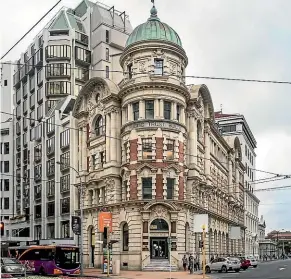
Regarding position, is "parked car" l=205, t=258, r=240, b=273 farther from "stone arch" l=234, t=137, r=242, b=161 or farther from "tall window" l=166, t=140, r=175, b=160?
"stone arch" l=234, t=137, r=242, b=161

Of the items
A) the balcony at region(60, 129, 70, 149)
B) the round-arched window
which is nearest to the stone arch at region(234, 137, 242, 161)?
the balcony at region(60, 129, 70, 149)

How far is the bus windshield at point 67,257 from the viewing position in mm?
46500

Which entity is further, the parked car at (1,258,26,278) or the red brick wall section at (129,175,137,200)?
the red brick wall section at (129,175,137,200)

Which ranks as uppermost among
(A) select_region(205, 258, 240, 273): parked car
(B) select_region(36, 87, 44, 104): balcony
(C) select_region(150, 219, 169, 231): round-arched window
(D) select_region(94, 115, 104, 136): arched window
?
(B) select_region(36, 87, 44, 104): balcony

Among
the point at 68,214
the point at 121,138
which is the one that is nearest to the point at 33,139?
the point at 68,214

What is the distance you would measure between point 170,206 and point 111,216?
663cm

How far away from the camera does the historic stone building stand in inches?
2089

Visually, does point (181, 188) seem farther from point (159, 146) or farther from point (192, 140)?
point (192, 140)

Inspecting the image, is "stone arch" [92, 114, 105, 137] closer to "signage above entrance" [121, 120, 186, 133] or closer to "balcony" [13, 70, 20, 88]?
"signage above entrance" [121, 120, 186, 133]

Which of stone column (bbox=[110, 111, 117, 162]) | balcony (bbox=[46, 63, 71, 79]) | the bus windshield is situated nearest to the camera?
the bus windshield

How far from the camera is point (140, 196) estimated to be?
175 feet

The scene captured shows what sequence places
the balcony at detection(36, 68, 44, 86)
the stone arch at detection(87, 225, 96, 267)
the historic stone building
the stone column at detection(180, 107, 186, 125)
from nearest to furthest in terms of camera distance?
the historic stone building
the stone column at detection(180, 107, 186, 125)
the stone arch at detection(87, 225, 96, 267)
the balcony at detection(36, 68, 44, 86)

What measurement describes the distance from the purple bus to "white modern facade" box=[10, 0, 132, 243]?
2388 centimetres

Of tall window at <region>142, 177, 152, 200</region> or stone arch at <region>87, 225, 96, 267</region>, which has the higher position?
tall window at <region>142, 177, 152, 200</region>
